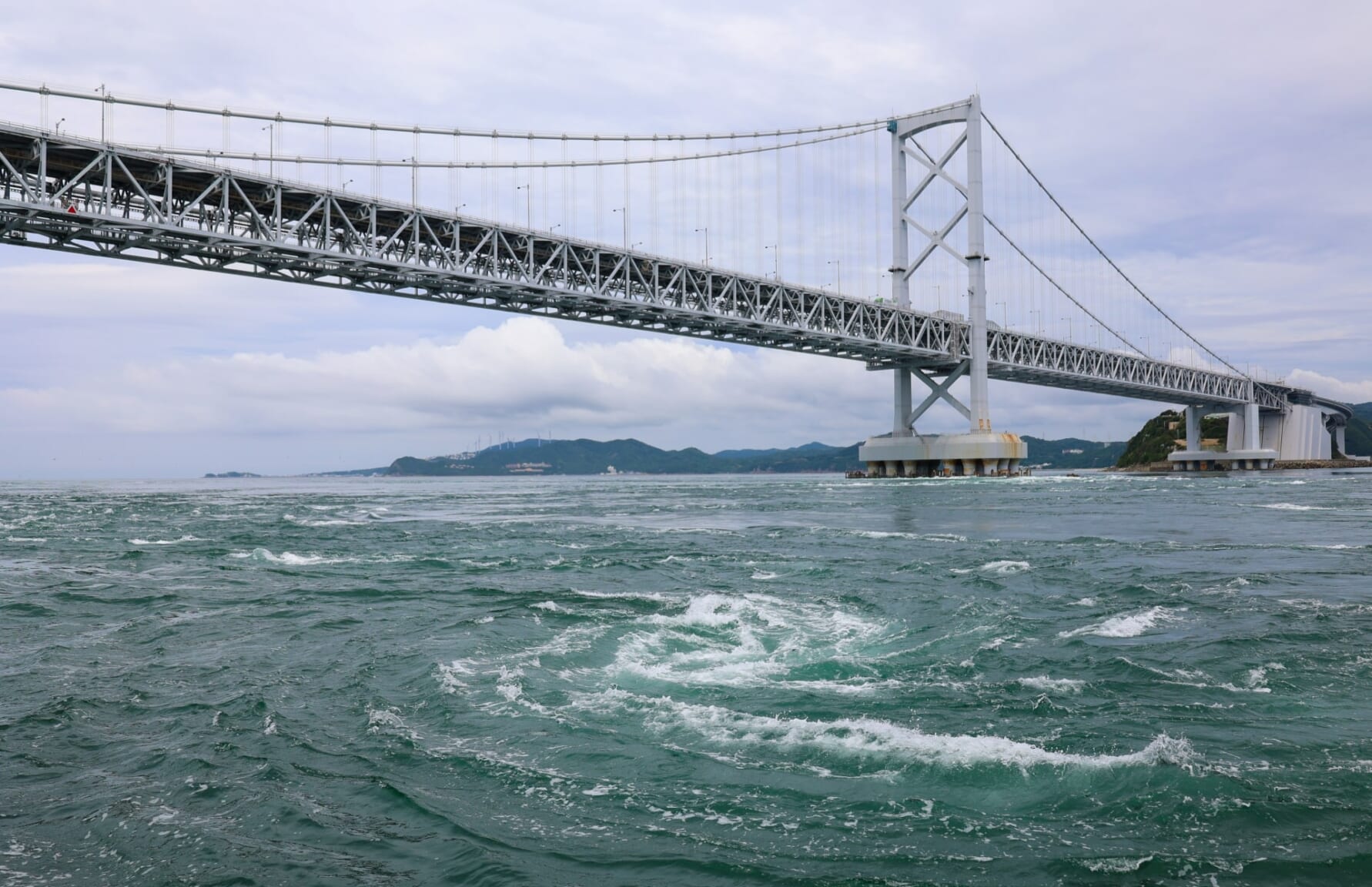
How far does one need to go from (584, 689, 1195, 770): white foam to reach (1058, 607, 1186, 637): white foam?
374 cm

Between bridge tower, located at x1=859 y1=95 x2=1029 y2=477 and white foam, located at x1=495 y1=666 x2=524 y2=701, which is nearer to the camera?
white foam, located at x1=495 y1=666 x2=524 y2=701

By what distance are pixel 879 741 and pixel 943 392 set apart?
221 feet

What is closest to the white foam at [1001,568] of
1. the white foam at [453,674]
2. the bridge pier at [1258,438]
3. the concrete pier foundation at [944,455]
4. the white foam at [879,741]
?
the white foam at [879,741]

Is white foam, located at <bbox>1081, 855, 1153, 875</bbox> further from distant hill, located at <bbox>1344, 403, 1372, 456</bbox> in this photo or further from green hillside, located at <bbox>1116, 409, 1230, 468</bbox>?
distant hill, located at <bbox>1344, 403, 1372, 456</bbox>

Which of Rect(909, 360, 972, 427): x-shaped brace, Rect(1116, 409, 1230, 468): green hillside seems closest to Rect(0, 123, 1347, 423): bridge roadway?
A: Rect(909, 360, 972, 427): x-shaped brace

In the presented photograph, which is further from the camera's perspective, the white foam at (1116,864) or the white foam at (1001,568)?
the white foam at (1001,568)

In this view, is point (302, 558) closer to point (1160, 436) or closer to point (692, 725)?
point (692, 725)

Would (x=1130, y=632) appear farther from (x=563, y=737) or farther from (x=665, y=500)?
(x=665, y=500)

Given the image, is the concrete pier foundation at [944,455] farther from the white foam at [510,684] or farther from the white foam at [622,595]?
the white foam at [510,684]

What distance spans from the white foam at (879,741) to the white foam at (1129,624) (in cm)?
374

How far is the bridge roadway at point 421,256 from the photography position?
36.0 metres

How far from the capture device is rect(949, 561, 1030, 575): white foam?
15.0m

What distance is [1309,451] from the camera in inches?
4363

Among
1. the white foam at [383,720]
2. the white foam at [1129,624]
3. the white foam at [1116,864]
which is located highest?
the white foam at [1129,624]
